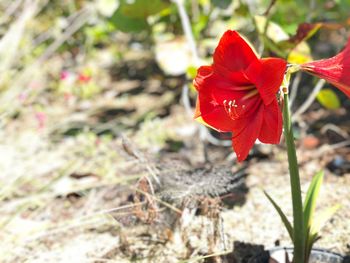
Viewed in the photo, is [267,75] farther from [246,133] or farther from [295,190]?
[295,190]

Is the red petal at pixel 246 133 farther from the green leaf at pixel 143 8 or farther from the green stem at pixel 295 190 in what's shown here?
the green leaf at pixel 143 8

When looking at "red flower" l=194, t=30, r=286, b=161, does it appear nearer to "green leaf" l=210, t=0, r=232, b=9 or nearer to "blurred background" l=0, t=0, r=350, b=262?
"blurred background" l=0, t=0, r=350, b=262

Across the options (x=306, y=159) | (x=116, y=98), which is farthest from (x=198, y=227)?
(x=116, y=98)

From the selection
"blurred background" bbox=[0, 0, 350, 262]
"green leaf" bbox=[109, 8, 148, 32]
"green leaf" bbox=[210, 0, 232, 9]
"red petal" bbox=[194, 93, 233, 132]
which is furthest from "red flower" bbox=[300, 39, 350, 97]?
"green leaf" bbox=[109, 8, 148, 32]

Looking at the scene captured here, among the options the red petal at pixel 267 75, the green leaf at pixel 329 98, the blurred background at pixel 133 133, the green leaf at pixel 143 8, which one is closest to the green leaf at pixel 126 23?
the blurred background at pixel 133 133

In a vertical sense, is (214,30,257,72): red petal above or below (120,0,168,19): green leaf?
above

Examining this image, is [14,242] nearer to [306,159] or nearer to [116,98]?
[306,159]
